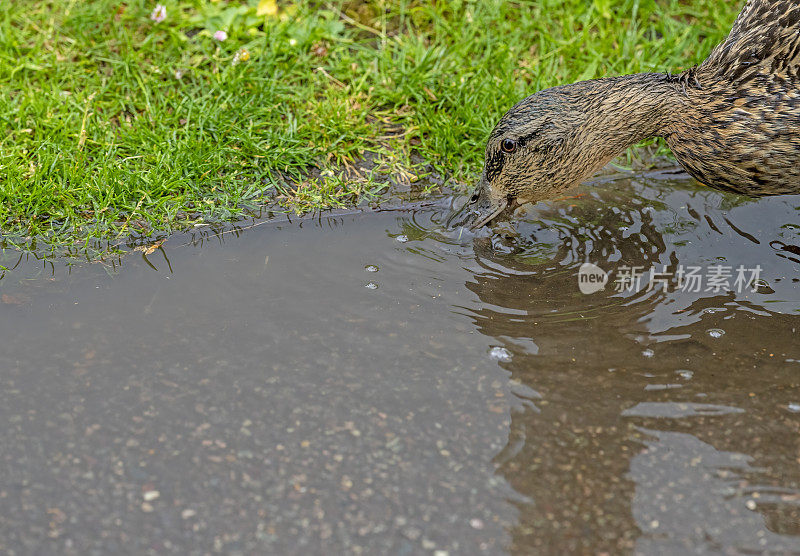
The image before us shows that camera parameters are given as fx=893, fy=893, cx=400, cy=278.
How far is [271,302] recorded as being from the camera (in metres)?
4.01

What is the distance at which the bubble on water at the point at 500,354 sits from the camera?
366 centimetres

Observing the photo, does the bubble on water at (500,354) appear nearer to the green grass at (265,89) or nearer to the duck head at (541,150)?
the duck head at (541,150)

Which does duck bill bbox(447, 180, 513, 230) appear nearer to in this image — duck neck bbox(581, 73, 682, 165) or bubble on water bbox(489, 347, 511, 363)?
duck neck bbox(581, 73, 682, 165)

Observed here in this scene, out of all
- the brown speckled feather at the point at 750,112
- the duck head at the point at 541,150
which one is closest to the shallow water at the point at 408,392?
the duck head at the point at 541,150

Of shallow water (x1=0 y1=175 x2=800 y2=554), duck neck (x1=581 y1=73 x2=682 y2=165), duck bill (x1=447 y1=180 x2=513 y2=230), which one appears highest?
duck neck (x1=581 y1=73 x2=682 y2=165)

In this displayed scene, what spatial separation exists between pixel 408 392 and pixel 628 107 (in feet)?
6.24

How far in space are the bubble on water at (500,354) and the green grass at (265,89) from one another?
155 cm

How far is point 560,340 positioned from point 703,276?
92cm

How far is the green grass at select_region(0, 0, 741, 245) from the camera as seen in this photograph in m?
4.80

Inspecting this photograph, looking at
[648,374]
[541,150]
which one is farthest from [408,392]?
[541,150]

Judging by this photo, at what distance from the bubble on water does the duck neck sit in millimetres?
1280

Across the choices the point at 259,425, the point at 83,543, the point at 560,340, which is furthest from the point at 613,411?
the point at 83,543

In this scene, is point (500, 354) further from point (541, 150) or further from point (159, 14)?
point (159, 14)

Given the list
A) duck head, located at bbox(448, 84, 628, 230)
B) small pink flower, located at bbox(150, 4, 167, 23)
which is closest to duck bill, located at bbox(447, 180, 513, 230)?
duck head, located at bbox(448, 84, 628, 230)
